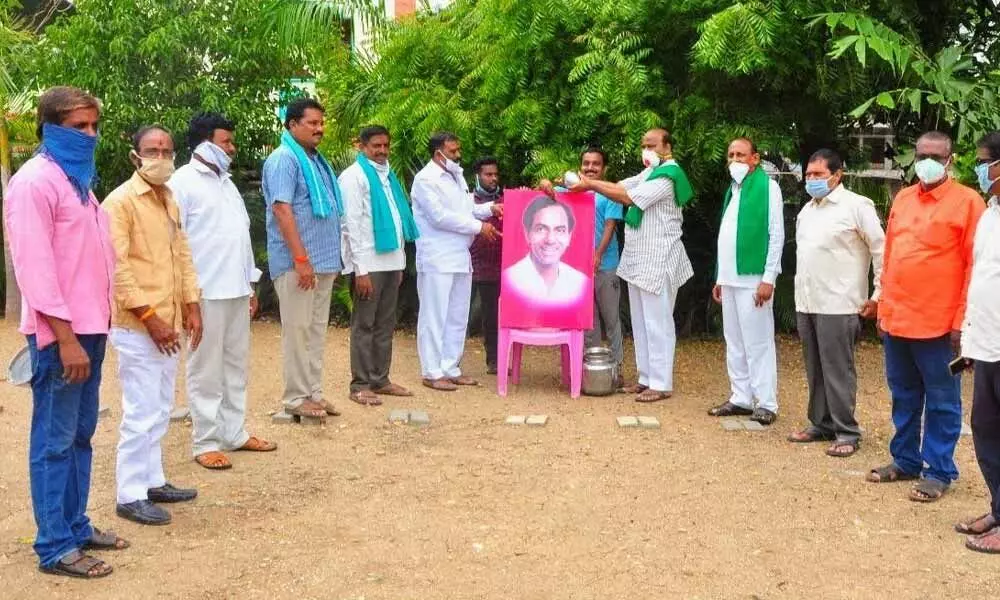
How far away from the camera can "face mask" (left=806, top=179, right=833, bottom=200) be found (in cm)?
658

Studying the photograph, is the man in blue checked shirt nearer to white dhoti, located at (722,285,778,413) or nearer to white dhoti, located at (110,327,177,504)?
white dhoti, located at (110,327,177,504)

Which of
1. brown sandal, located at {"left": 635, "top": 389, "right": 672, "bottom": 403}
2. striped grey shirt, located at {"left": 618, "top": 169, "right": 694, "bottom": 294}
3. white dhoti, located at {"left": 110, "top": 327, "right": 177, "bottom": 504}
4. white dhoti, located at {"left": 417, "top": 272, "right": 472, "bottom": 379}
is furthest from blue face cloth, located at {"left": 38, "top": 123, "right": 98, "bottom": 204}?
brown sandal, located at {"left": 635, "top": 389, "right": 672, "bottom": 403}

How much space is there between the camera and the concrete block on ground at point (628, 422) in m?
7.45

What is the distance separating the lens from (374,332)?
8258 mm

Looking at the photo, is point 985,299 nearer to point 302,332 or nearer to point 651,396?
point 651,396

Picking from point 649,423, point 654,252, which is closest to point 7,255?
point 654,252

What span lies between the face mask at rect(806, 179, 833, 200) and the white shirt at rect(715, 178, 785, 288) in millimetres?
815

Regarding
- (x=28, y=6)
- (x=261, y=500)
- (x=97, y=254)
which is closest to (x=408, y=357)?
(x=261, y=500)

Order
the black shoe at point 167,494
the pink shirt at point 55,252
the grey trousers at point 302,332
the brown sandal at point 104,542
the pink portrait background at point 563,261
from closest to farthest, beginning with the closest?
the pink shirt at point 55,252 → the brown sandal at point 104,542 → the black shoe at point 167,494 → the grey trousers at point 302,332 → the pink portrait background at point 563,261

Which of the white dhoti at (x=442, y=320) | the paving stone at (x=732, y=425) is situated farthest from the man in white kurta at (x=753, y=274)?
the white dhoti at (x=442, y=320)

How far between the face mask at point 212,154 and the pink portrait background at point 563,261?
2.64 m

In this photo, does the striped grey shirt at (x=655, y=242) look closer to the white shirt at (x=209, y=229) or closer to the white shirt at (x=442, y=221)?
the white shirt at (x=442, y=221)

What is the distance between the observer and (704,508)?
5566 millimetres

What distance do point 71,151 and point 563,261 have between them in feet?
14.8
